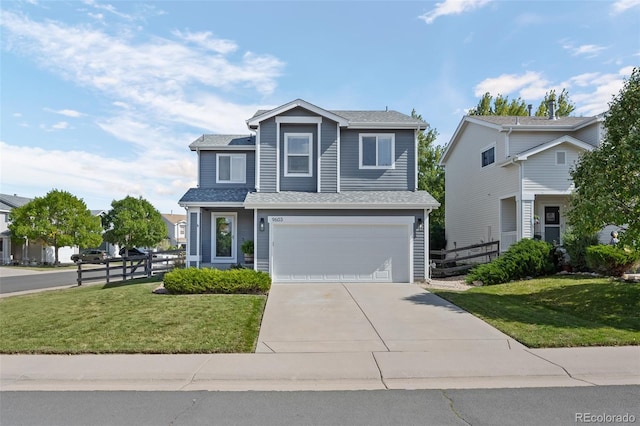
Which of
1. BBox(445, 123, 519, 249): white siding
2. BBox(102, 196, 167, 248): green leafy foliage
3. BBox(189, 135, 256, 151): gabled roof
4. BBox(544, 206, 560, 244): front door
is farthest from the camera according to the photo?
BBox(102, 196, 167, 248): green leafy foliage

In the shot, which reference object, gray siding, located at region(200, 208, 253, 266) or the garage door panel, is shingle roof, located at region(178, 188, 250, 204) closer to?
gray siding, located at region(200, 208, 253, 266)

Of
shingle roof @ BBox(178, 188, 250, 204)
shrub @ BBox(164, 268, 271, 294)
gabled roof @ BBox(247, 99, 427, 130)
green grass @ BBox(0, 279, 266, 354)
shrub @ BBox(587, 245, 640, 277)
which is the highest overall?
gabled roof @ BBox(247, 99, 427, 130)

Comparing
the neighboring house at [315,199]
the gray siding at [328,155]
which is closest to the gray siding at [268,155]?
the neighboring house at [315,199]

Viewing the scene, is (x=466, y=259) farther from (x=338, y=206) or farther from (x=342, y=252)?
(x=338, y=206)

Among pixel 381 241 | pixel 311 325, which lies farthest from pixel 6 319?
pixel 381 241

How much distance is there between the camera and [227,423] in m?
4.75

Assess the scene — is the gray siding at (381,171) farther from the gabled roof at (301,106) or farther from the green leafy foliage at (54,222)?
the green leafy foliage at (54,222)

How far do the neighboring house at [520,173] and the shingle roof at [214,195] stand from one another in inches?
467

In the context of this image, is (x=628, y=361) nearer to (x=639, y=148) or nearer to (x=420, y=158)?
(x=639, y=148)

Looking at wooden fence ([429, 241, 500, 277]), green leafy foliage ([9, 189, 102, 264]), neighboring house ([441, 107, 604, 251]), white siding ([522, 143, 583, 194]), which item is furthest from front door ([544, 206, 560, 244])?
green leafy foliage ([9, 189, 102, 264])

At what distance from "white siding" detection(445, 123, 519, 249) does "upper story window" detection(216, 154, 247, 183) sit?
1199cm

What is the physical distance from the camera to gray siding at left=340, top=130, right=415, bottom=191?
16.9m

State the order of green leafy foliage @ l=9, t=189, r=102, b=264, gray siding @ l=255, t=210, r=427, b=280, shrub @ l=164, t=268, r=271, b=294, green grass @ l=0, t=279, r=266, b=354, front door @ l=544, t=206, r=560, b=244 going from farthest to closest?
green leafy foliage @ l=9, t=189, r=102, b=264
front door @ l=544, t=206, r=560, b=244
gray siding @ l=255, t=210, r=427, b=280
shrub @ l=164, t=268, r=271, b=294
green grass @ l=0, t=279, r=266, b=354

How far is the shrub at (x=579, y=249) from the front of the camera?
50.2ft
